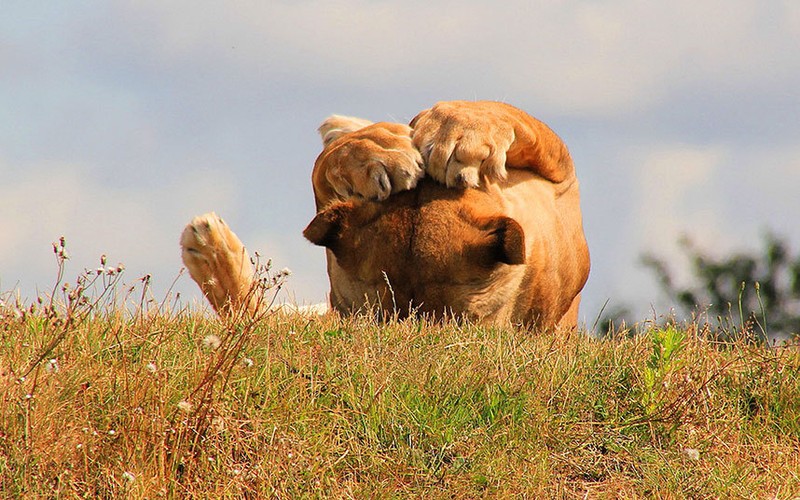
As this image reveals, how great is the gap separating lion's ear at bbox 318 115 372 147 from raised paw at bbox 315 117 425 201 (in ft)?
3.35

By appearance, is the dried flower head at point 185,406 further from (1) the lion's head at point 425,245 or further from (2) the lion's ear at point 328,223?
(2) the lion's ear at point 328,223

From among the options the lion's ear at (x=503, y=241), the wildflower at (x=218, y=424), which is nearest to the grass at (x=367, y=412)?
the wildflower at (x=218, y=424)

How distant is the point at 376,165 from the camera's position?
4918mm

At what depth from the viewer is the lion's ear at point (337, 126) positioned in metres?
6.18

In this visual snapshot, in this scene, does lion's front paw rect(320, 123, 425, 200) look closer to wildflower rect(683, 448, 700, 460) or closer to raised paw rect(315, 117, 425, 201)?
raised paw rect(315, 117, 425, 201)

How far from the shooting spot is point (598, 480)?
379 cm

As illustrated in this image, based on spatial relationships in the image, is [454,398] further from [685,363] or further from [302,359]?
[685,363]

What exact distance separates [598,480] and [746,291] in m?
12.2

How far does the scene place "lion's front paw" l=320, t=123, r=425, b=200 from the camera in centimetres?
489

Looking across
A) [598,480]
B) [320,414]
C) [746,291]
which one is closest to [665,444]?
[598,480]

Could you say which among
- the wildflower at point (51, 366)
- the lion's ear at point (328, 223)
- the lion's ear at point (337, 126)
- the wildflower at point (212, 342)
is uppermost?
the lion's ear at point (337, 126)

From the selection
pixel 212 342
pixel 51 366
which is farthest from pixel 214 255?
pixel 51 366

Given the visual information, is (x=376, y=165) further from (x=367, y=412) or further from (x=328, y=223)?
(x=367, y=412)

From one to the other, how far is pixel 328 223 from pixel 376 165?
334 millimetres
